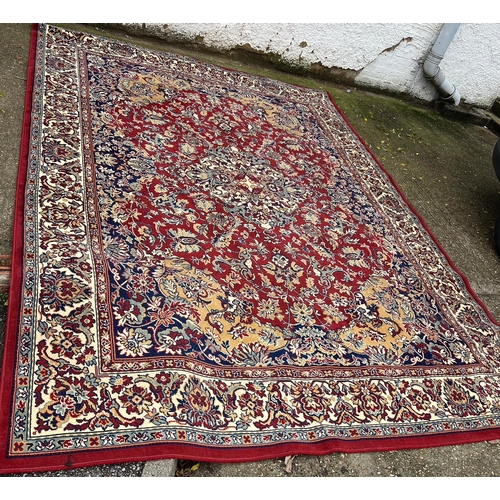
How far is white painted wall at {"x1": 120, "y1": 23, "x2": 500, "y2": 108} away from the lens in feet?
15.5

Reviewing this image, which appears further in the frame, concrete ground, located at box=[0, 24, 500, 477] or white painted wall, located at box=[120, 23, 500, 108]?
white painted wall, located at box=[120, 23, 500, 108]

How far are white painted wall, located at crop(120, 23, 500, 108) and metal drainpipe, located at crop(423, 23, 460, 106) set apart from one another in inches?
3.8

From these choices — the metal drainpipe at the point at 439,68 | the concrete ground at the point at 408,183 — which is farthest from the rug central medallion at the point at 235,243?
the metal drainpipe at the point at 439,68

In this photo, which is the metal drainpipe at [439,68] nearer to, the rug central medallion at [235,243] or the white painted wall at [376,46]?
the white painted wall at [376,46]

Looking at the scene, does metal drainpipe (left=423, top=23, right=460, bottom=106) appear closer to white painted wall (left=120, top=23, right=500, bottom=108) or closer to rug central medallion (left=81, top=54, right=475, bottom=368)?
white painted wall (left=120, top=23, right=500, bottom=108)

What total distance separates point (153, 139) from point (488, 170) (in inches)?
131

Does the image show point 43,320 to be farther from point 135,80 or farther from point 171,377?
point 135,80

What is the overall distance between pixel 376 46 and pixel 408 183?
1.87 m

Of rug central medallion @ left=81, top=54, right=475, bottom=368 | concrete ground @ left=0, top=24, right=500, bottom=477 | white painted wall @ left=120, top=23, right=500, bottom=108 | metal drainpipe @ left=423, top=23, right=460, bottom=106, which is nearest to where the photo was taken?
concrete ground @ left=0, top=24, right=500, bottom=477

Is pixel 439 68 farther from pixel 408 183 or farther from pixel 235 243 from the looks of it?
pixel 235 243

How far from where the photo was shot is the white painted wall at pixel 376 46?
15.5 ft

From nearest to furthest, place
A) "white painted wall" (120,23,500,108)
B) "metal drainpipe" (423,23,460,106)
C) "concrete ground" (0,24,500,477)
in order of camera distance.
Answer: "concrete ground" (0,24,500,477), "white painted wall" (120,23,500,108), "metal drainpipe" (423,23,460,106)

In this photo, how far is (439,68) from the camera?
17.2 feet

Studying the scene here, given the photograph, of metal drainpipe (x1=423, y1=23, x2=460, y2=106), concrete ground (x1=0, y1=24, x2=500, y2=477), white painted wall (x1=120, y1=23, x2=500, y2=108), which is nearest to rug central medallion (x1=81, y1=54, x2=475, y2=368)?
concrete ground (x1=0, y1=24, x2=500, y2=477)
